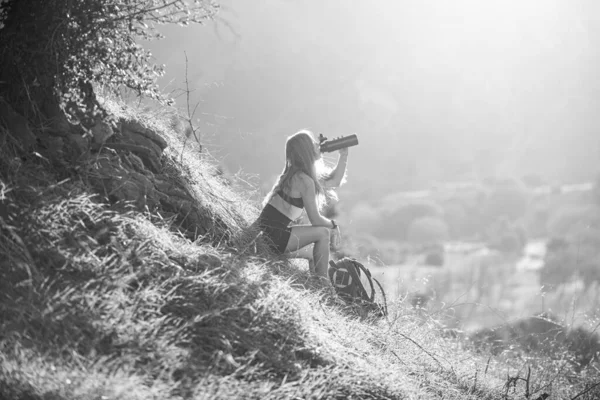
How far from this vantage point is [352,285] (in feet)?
16.8

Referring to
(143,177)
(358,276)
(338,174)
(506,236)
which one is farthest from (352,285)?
(506,236)

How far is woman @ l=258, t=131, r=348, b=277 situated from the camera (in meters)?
5.01

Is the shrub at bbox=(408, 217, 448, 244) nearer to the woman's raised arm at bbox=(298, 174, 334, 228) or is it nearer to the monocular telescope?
the monocular telescope

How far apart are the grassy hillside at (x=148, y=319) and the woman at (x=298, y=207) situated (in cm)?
83

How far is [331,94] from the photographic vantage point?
333ft

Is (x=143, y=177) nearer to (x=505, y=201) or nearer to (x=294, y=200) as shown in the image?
(x=294, y=200)

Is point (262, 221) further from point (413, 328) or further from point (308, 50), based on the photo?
point (308, 50)

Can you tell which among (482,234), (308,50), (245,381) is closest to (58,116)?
(245,381)

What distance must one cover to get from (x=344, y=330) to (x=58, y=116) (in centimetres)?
261

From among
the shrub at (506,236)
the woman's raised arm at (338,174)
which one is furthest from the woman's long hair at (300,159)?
the shrub at (506,236)

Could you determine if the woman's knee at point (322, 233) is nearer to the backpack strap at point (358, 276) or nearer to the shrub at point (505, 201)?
the backpack strap at point (358, 276)

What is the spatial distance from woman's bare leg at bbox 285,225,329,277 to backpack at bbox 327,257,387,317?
139mm

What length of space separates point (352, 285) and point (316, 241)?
0.55m

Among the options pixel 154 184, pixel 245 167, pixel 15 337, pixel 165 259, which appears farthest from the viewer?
pixel 245 167
